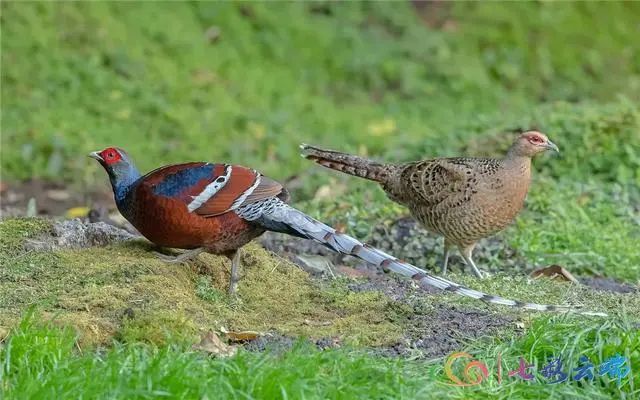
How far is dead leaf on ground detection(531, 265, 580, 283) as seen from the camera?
7.85m

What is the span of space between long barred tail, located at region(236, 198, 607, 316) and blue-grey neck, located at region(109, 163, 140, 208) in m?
0.65

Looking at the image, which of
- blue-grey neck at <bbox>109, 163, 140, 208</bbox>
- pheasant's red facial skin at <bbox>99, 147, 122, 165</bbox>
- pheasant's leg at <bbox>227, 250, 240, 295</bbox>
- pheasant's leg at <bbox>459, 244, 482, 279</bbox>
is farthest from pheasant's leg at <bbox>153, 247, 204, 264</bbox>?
pheasant's leg at <bbox>459, 244, 482, 279</bbox>

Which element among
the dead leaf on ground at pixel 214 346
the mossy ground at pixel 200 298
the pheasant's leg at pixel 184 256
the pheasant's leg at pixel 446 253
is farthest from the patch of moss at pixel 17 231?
the pheasant's leg at pixel 446 253

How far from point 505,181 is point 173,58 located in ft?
22.7

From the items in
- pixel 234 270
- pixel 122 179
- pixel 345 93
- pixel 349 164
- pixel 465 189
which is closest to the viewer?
pixel 234 270

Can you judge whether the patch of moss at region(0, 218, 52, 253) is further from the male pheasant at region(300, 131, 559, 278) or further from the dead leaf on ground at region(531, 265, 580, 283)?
the dead leaf on ground at region(531, 265, 580, 283)

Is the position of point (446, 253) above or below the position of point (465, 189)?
below

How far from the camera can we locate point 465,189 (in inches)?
311

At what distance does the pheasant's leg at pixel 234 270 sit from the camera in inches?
257

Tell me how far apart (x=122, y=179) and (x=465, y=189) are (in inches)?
94.2

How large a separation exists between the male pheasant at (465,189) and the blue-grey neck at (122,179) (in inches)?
58.4

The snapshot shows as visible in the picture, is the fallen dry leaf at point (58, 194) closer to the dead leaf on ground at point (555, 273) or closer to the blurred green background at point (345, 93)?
the blurred green background at point (345, 93)

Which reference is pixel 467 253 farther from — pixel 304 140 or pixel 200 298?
pixel 304 140

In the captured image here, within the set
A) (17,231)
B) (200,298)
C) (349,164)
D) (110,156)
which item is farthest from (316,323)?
(349,164)
